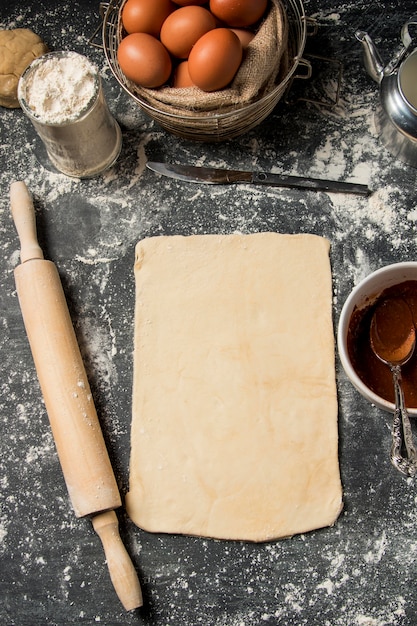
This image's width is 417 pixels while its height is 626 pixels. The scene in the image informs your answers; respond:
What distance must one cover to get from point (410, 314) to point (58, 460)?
0.71 meters

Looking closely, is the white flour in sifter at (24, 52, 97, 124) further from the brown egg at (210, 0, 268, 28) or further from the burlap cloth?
the brown egg at (210, 0, 268, 28)

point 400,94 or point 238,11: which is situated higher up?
point 238,11

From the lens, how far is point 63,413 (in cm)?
110

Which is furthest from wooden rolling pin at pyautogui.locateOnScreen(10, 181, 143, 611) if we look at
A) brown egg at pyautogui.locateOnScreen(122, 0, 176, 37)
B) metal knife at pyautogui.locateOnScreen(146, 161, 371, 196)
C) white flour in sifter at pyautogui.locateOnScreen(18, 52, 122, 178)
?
brown egg at pyautogui.locateOnScreen(122, 0, 176, 37)

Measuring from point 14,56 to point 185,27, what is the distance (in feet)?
1.34

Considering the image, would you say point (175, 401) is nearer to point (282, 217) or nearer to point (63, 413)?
point (63, 413)

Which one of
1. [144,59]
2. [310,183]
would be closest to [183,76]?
[144,59]

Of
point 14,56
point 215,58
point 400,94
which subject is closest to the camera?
point 215,58

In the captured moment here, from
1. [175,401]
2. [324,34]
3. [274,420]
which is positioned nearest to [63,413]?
[175,401]

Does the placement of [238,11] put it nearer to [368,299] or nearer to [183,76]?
[183,76]

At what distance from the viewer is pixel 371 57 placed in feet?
4.02

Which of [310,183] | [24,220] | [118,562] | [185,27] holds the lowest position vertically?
[118,562]

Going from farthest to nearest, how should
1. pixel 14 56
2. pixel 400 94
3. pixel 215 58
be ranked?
1. pixel 14 56
2. pixel 400 94
3. pixel 215 58

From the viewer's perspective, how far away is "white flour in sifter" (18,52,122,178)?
44.5 inches
